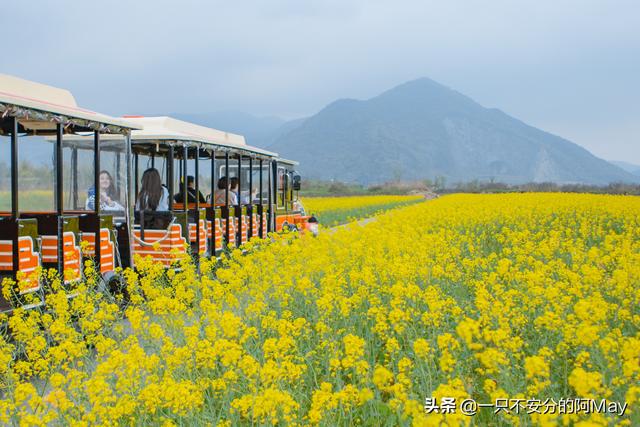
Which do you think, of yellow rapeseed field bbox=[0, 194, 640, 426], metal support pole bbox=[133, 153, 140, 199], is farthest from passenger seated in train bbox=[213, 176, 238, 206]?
yellow rapeseed field bbox=[0, 194, 640, 426]

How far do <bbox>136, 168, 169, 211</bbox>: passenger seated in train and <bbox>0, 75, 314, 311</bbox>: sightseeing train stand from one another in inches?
0.6

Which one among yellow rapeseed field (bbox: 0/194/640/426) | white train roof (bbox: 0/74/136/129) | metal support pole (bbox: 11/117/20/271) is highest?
white train roof (bbox: 0/74/136/129)

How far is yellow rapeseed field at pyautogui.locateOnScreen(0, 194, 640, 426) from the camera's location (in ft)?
10.5

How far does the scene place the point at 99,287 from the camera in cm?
694

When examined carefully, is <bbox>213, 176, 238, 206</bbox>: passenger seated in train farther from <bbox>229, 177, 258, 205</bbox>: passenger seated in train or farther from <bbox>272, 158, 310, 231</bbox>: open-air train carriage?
<bbox>272, 158, 310, 231</bbox>: open-air train carriage

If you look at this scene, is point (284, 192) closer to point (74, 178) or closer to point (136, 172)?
point (136, 172)

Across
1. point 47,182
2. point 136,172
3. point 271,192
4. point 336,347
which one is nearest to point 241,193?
point 271,192

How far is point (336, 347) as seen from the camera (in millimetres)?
4441

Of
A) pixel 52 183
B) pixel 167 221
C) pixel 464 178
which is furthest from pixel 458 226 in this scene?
pixel 464 178

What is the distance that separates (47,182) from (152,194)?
1.44 m

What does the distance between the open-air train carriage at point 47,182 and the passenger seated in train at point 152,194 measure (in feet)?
2.94

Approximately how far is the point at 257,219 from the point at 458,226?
4.52 metres

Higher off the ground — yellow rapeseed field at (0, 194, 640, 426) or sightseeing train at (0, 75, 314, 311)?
sightseeing train at (0, 75, 314, 311)

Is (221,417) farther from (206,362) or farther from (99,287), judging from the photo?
(99,287)
